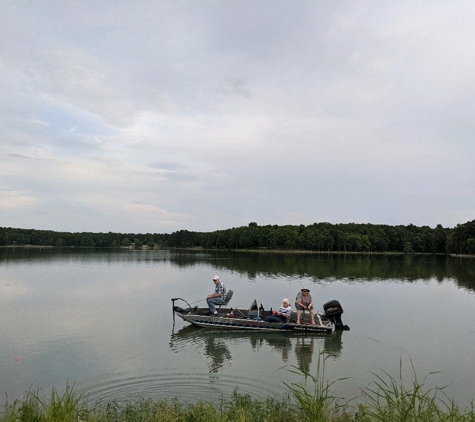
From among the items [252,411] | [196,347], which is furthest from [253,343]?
[252,411]

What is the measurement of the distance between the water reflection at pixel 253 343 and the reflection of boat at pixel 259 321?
229mm

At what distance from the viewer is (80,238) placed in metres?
170

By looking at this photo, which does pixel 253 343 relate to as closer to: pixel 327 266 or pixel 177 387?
pixel 177 387

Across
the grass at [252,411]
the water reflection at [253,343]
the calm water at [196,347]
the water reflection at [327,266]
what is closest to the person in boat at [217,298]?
the water reflection at [253,343]

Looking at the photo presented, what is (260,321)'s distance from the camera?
1608cm

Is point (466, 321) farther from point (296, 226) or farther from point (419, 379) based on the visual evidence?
point (296, 226)

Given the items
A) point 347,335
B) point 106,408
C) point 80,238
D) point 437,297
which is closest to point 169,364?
point 106,408

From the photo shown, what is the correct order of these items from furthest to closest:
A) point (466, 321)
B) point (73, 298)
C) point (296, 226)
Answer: point (296, 226), point (73, 298), point (466, 321)

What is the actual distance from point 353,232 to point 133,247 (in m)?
102

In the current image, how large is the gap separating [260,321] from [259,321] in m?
0.04

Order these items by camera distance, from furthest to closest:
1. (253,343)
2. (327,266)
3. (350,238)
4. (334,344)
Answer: (350,238), (327,266), (253,343), (334,344)

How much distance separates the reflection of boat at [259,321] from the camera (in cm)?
1582

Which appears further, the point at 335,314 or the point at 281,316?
the point at 335,314

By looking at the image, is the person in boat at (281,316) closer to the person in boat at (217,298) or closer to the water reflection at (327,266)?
the person in boat at (217,298)
